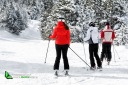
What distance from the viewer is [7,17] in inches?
1738

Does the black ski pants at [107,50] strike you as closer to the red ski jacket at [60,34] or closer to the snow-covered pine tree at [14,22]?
the red ski jacket at [60,34]

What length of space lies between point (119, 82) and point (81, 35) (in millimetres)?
30244

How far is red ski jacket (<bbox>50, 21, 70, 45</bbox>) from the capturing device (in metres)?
10.8

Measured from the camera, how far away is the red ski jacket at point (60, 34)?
426 inches

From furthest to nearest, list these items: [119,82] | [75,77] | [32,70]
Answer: [32,70], [75,77], [119,82]

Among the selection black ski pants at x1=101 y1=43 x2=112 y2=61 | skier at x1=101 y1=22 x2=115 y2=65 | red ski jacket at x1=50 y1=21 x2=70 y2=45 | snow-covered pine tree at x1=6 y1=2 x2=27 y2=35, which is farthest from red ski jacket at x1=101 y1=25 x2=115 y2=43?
snow-covered pine tree at x1=6 y1=2 x2=27 y2=35

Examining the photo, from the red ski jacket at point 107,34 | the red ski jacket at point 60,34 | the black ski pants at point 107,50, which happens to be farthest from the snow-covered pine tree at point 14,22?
the red ski jacket at point 60,34

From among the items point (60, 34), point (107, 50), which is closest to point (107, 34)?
point (107, 50)

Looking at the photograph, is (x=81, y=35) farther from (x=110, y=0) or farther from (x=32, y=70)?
(x=32, y=70)

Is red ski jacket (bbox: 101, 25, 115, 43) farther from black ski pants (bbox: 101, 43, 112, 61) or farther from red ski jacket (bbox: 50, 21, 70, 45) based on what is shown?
red ski jacket (bbox: 50, 21, 70, 45)

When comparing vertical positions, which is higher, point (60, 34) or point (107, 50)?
point (60, 34)

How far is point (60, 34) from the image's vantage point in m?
10.8

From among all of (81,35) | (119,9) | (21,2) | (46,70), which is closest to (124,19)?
(119,9)

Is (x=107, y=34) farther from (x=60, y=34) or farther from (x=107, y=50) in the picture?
(x=60, y=34)
